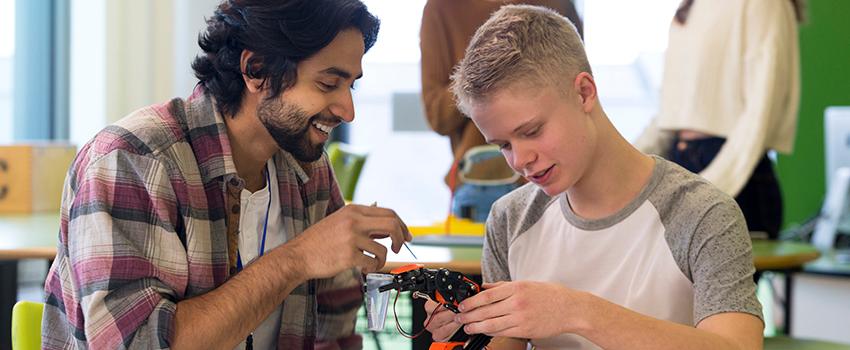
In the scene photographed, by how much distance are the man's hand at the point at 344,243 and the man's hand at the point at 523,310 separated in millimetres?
293

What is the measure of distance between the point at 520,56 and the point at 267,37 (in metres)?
0.47

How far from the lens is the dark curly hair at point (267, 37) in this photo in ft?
5.76

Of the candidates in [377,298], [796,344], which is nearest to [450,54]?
[796,344]

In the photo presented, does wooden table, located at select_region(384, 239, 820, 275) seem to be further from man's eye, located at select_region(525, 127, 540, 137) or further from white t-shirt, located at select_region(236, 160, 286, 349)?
man's eye, located at select_region(525, 127, 540, 137)

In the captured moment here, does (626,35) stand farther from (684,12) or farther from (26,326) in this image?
(26,326)

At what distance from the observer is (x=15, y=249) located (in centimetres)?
253

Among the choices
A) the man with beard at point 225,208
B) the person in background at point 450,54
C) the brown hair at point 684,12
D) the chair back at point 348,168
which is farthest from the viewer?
the chair back at point 348,168

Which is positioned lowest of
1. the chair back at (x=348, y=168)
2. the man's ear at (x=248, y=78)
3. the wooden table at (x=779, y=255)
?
the chair back at (x=348, y=168)

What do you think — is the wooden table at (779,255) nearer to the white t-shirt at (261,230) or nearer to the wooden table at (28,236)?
the white t-shirt at (261,230)

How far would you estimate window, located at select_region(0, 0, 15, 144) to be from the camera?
521 centimetres

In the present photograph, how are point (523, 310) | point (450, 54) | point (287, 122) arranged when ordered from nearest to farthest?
point (523, 310)
point (287, 122)
point (450, 54)

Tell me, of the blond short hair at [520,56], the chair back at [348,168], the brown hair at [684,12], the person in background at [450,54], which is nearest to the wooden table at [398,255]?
the person in background at [450,54]

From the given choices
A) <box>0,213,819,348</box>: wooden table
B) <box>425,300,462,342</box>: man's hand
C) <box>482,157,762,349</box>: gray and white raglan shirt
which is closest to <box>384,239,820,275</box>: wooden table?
<box>0,213,819,348</box>: wooden table

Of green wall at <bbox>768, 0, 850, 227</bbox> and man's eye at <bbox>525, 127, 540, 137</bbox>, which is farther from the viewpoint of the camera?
green wall at <bbox>768, 0, 850, 227</bbox>
